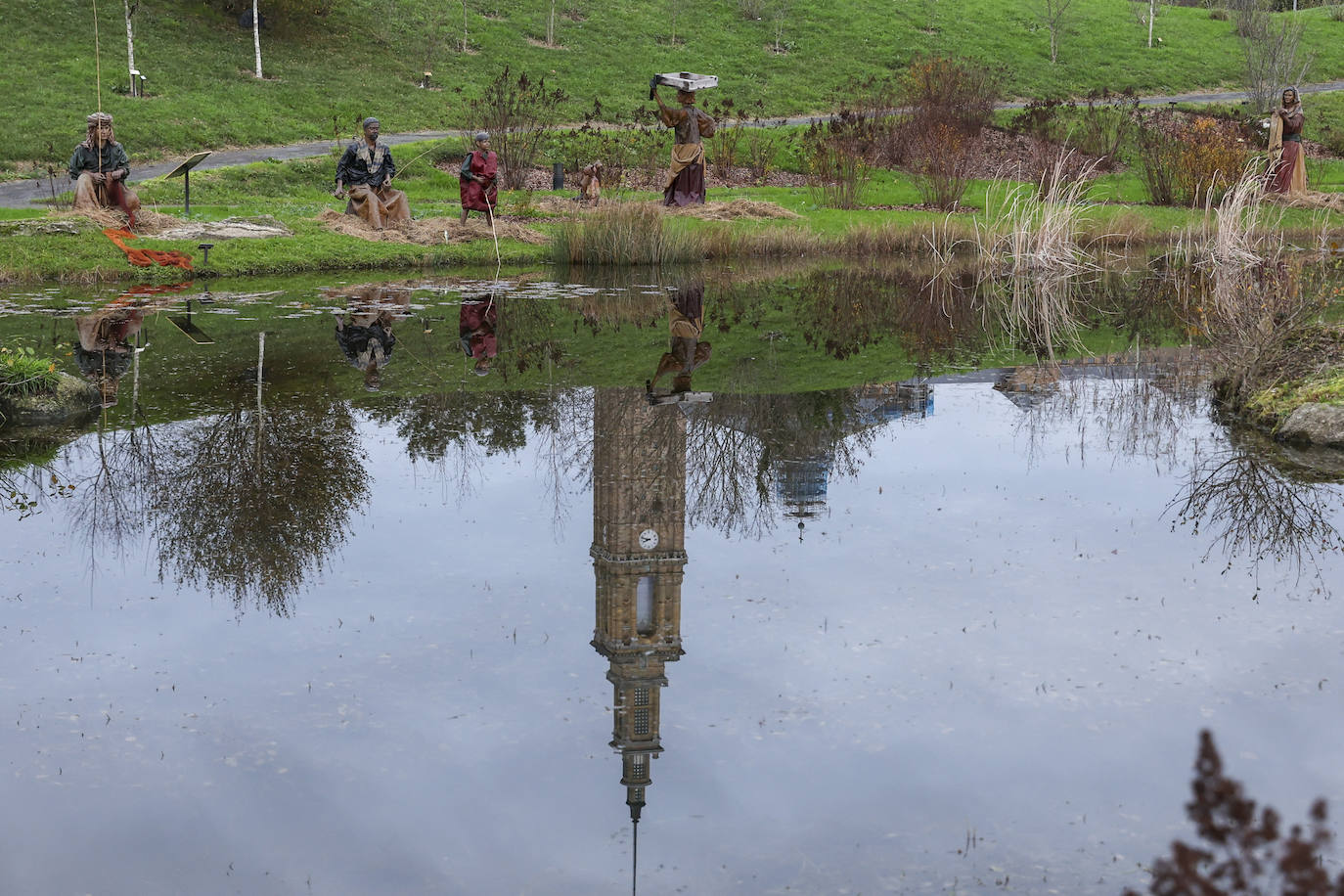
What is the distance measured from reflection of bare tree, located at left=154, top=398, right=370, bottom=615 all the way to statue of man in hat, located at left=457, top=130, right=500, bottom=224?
12329 mm

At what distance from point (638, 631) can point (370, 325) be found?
10.8 m

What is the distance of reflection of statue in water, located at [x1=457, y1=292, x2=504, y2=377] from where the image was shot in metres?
14.8

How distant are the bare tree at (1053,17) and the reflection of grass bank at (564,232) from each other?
25117 mm

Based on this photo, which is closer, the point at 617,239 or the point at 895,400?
the point at 895,400

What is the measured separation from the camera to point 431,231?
2398cm

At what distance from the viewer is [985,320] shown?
18.5m

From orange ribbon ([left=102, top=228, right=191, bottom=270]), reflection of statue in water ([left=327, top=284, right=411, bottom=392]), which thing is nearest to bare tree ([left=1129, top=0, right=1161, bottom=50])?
→ reflection of statue in water ([left=327, top=284, right=411, bottom=392])

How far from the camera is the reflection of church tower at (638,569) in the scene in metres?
6.22

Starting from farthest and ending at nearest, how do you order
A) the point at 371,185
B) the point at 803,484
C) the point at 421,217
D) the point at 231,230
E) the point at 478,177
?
1. the point at 421,217
2. the point at 478,177
3. the point at 371,185
4. the point at 231,230
5. the point at 803,484

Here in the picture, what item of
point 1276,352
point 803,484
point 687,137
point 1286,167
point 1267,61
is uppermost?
point 1267,61

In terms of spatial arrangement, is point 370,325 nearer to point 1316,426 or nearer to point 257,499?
point 257,499

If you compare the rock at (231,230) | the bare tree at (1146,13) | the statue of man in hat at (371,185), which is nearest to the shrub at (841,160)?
the statue of man in hat at (371,185)

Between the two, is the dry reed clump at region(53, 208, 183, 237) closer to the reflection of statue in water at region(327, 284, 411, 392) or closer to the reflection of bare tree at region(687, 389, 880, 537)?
the reflection of statue in water at region(327, 284, 411, 392)

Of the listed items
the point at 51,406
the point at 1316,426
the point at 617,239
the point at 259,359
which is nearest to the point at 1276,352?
the point at 1316,426
